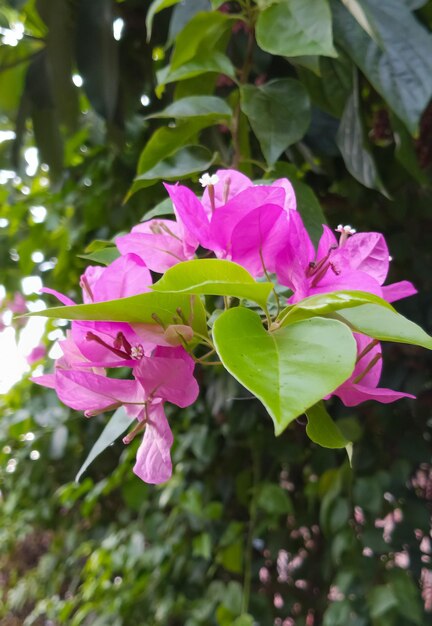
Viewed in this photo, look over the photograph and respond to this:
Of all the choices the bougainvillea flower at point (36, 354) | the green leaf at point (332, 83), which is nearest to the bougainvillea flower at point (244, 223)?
the green leaf at point (332, 83)

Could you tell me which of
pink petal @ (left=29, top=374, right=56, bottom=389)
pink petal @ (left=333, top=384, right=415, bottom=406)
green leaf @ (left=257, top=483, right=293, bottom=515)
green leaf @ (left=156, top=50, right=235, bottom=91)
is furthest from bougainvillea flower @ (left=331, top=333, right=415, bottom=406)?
green leaf @ (left=257, top=483, right=293, bottom=515)

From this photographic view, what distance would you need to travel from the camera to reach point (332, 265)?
0.74 ft

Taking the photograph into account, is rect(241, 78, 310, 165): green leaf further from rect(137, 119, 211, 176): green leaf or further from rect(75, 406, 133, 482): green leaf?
rect(75, 406, 133, 482): green leaf

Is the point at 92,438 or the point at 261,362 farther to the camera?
the point at 92,438

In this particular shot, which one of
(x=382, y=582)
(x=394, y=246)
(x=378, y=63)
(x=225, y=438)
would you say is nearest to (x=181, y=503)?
(x=225, y=438)

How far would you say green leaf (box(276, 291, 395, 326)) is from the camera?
6.8 inches

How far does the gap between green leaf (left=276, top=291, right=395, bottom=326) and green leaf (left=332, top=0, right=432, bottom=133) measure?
190mm

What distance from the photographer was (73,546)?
40.4 inches

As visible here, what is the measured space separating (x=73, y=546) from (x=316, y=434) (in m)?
0.93

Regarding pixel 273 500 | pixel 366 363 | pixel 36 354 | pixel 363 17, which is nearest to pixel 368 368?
pixel 366 363

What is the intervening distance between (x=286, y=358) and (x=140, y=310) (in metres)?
0.05

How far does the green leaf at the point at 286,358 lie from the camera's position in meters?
0.15

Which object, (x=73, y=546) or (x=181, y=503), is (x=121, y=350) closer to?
(x=181, y=503)

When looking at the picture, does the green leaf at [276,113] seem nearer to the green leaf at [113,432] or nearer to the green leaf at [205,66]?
the green leaf at [205,66]
